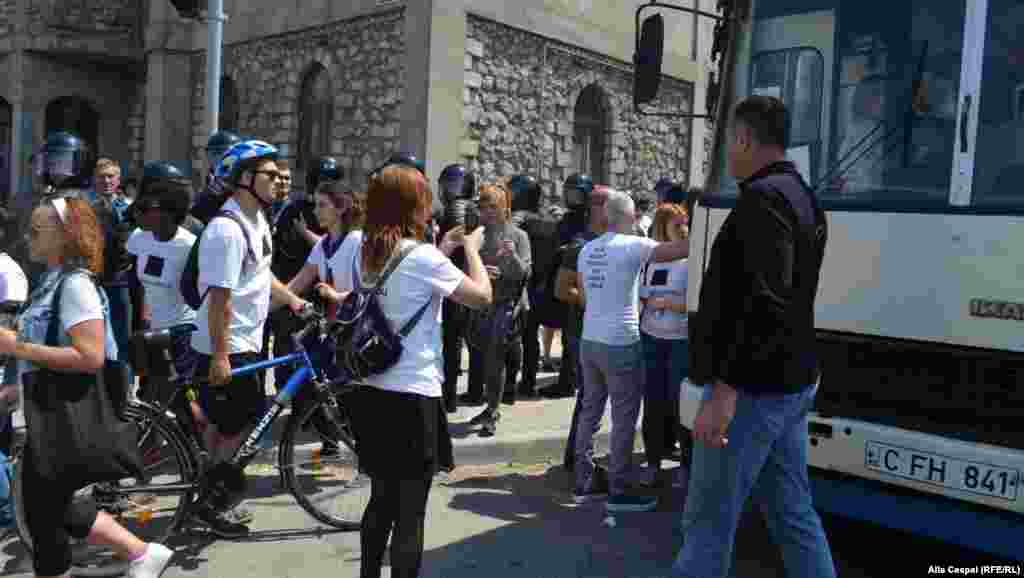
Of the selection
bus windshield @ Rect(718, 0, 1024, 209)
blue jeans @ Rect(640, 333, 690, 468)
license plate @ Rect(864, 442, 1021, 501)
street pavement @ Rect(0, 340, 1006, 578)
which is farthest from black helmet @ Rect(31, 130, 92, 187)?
license plate @ Rect(864, 442, 1021, 501)

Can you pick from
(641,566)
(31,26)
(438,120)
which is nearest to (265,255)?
(641,566)

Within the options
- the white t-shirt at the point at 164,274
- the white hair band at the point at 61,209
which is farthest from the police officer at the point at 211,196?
the white hair band at the point at 61,209

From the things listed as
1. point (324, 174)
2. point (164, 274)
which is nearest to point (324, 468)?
point (164, 274)

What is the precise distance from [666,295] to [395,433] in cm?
264

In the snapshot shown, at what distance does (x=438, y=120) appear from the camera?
12.9m

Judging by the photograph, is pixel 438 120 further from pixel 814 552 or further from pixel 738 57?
pixel 814 552

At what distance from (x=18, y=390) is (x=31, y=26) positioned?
17509 mm

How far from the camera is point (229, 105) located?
16703 mm

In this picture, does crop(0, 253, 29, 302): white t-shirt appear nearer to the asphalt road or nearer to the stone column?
the asphalt road

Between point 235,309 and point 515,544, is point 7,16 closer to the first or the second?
point 235,309

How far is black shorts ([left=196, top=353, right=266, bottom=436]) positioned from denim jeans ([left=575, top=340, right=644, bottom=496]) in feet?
5.94

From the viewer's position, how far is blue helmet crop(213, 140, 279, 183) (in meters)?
4.51

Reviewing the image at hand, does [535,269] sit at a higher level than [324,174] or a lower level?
lower

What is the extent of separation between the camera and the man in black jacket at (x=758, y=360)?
3.12 m
